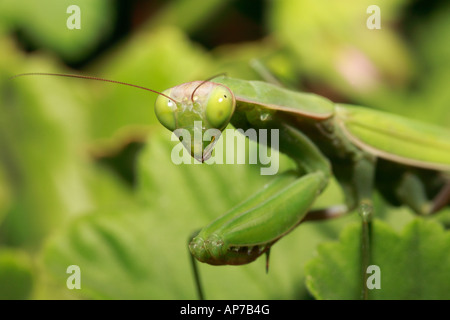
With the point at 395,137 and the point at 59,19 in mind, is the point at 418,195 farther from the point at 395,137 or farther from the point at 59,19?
the point at 59,19

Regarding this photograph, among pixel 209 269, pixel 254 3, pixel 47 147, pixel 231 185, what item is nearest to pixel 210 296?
pixel 209 269

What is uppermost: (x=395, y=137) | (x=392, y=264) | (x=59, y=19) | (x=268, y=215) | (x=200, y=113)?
(x=59, y=19)

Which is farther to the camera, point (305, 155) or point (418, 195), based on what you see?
point (418, 195)

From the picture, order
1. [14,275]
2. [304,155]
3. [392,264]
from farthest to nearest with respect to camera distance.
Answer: [14,275], [304,155], [392,264]

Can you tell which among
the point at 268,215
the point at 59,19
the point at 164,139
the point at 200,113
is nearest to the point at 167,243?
the point at 164,139

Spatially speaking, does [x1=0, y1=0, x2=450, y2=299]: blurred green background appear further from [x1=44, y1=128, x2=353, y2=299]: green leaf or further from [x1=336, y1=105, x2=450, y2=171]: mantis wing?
[x1=336, y1=105, x2=450, y2=171]: mantis wing

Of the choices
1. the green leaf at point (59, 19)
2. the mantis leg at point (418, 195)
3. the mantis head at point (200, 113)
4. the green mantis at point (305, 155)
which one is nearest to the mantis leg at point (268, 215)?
the green mantis at point (305, 155)

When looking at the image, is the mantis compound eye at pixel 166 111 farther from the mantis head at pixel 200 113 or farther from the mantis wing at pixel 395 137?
the mantis wing at pixel 395 137
